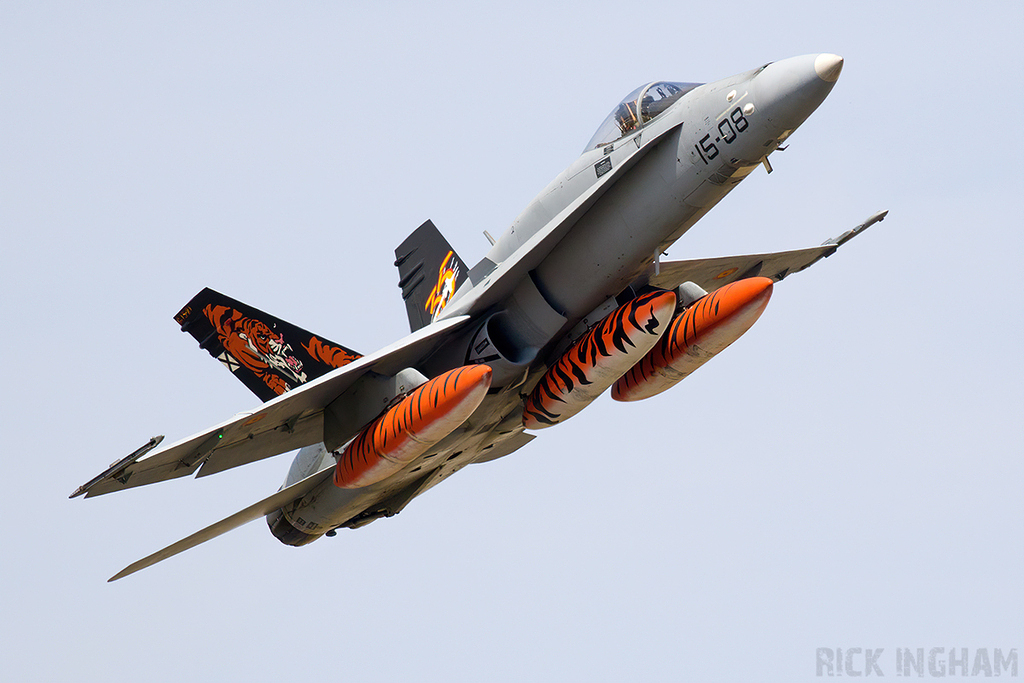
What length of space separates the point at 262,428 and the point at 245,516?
205 cm

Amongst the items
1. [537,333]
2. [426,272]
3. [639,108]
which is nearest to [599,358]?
[537,333]

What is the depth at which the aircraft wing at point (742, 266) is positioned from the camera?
17.9 m

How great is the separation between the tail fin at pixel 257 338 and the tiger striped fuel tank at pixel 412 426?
163 centimetres

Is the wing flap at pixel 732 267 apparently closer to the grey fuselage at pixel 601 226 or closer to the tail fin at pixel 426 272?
the grey fuselage at pixel 601 226

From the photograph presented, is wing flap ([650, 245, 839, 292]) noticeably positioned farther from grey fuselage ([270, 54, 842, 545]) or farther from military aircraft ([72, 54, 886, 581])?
grey fuselage ([270, 54, 842, 545])

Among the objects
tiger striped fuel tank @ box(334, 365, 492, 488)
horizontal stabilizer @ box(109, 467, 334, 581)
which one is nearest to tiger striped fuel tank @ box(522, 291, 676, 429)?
tiger striped fuel tank @ box(334, 365, 492, 488)

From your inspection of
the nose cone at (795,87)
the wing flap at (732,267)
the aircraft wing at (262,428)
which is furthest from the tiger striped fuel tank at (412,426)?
the nose cone at (795,87)

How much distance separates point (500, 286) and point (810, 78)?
4.53 m

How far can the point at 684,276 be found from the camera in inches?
714

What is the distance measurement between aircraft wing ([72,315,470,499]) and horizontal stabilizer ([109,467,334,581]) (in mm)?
940

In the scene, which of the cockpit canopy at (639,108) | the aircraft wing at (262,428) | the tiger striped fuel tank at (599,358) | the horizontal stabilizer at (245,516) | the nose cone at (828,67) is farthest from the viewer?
the horizontal stabilizer at (245,516)

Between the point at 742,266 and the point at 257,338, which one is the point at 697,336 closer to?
the point at 742,266

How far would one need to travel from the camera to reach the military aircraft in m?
14.7

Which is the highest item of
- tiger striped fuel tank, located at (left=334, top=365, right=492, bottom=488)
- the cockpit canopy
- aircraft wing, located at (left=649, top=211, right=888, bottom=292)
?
the cockpit canopy
